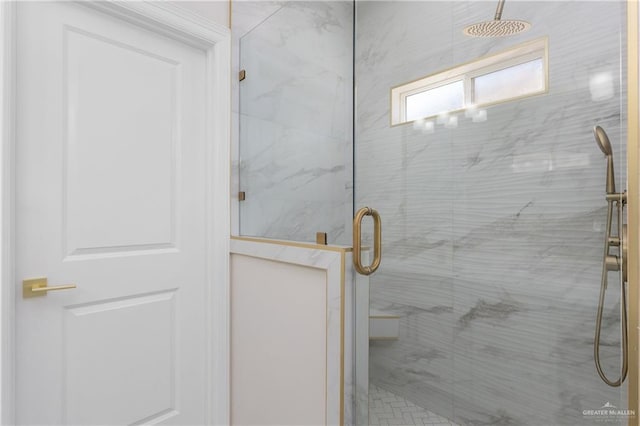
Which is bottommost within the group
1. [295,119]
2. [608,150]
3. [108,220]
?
[108,220]

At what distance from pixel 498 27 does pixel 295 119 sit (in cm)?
81

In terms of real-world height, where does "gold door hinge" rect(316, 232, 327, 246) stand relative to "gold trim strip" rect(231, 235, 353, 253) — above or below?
above

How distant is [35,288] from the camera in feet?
4.18

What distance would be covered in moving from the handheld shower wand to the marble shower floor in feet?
1.84

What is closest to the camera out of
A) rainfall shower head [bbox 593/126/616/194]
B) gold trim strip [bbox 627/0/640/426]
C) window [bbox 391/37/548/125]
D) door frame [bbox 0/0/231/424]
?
gold trim strip [bbox 627/0/640/426]

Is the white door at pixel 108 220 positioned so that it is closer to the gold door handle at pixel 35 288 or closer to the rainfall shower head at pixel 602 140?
the gold door handle at pixel 35 288

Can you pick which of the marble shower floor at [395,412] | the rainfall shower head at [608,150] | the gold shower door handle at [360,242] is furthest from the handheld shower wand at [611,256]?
the gold shower door handle at [360,242]

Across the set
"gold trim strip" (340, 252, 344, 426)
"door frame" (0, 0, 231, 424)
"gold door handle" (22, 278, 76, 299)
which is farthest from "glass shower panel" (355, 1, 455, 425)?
"gold door handle" (22, 278, 76, 299)

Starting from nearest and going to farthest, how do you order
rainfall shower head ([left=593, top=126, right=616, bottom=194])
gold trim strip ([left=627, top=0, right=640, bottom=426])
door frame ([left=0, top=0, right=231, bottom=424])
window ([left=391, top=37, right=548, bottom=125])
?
gold trim strip ([left=627, top=0, right=640, bottom=426]) < rainfall shower head ([left=593, top=126, right=616, bottom=194]) < window ([left=391, top=37, right=548, bottom=125]) < door frame ([left=0, top=0, right=231, bottom=424])

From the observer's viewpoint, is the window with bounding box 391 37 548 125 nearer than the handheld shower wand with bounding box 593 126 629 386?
No

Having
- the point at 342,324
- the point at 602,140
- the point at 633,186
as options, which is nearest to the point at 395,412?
the point at 342,324

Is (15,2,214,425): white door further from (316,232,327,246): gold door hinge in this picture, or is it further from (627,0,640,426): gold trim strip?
(627,0,640,426): gold trim strip

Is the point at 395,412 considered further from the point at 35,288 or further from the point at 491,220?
the point at 35,288

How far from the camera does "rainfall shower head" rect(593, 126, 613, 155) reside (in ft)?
3.60
